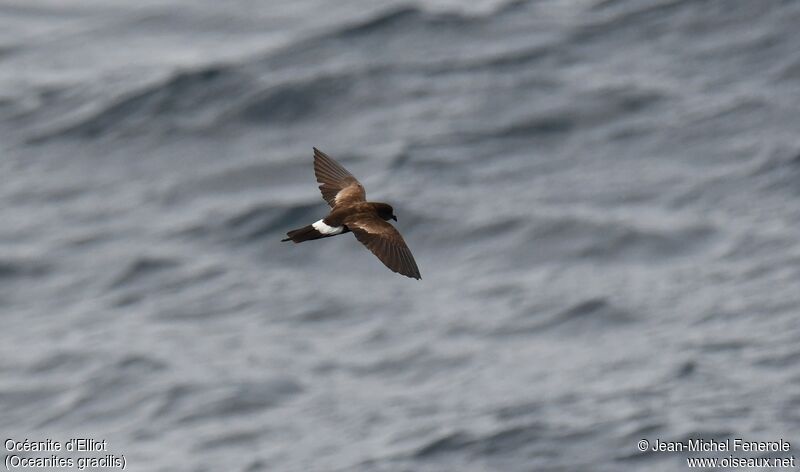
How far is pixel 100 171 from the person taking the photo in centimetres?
2191

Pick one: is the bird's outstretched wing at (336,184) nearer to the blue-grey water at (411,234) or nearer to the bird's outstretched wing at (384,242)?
the bird's outstretched wing at (384,242)

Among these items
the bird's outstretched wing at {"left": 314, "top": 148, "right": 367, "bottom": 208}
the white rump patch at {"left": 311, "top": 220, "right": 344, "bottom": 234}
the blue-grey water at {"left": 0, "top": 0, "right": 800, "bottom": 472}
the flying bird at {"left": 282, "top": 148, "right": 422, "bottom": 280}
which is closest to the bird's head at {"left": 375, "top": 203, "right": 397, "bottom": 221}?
the flying bird at {"left": 282, "top": 148, "right": 422, "bottom": 280}

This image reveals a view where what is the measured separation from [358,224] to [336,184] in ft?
4.02

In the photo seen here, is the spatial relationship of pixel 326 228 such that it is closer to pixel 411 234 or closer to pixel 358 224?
pixel 358 224

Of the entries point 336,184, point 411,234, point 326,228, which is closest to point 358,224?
point 326,228

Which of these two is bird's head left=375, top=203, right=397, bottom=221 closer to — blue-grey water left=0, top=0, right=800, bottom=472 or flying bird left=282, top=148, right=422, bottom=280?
flying bird left=282, top=148, right=422, bottom=280

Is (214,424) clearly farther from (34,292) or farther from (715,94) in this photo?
(715,94)

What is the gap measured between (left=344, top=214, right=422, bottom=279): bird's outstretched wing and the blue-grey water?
4.79 meters

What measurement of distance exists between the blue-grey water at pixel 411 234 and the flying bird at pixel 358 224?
411 cm

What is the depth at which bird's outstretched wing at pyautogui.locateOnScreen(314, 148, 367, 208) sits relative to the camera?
11.0 m

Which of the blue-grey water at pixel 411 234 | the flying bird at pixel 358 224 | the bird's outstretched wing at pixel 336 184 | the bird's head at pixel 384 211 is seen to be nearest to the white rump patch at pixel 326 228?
the flying bird at pixel 358 224

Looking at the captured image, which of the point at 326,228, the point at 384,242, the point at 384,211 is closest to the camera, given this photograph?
the point at 384,242

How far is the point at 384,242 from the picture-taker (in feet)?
32.7

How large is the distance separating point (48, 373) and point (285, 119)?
5286 mm
